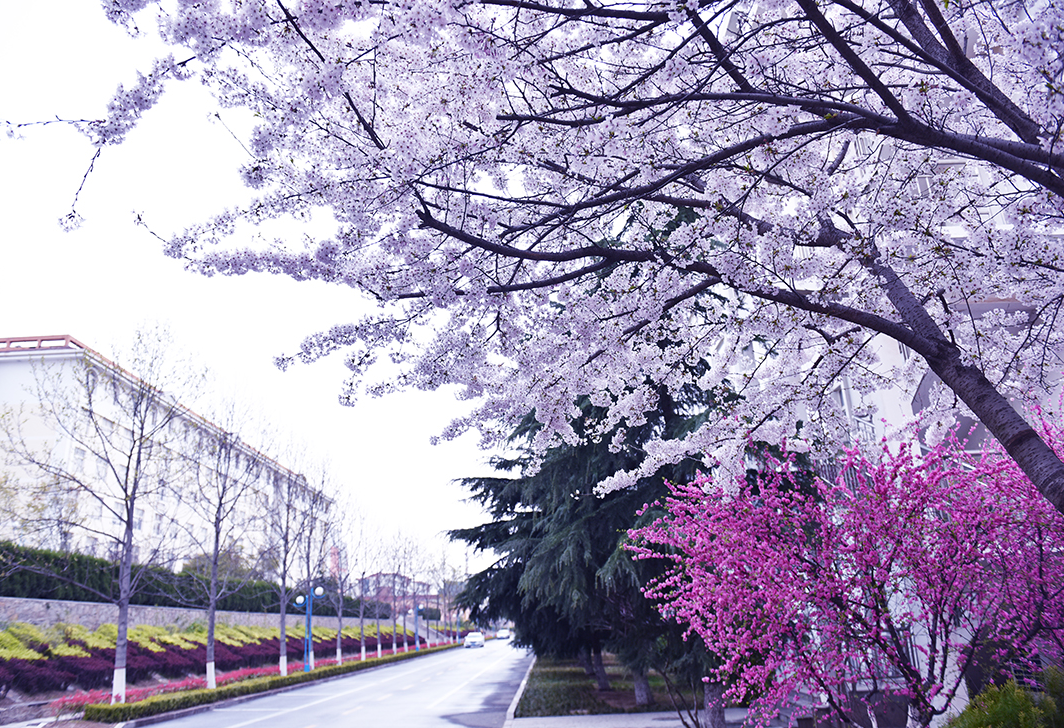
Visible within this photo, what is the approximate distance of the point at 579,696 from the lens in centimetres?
1656

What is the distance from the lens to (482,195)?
4582 mm

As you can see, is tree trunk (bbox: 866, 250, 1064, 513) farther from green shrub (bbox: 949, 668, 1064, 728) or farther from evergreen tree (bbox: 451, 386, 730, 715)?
evergreen tree (bbox: 451, 386, 730, 715)

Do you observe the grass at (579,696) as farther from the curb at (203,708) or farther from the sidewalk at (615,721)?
the curb at (203,708)

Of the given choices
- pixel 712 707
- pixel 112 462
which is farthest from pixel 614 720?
pixel 112 462

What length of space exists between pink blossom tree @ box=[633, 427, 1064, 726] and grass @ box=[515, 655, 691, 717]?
25.6 feet

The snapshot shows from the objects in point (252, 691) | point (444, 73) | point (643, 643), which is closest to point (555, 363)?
point (444, 73)

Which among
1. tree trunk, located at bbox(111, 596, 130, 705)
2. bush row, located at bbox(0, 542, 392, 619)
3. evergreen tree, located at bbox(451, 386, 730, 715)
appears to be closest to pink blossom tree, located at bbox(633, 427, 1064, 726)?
evergreen tree, located at bbox(451, 386, 730, 715)

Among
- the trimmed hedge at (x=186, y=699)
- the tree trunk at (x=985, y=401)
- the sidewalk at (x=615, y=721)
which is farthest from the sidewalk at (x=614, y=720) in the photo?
the tree trunk at (x=985, y=401)

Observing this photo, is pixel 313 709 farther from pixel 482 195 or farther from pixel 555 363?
pixel 482 195

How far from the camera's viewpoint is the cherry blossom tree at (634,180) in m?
3.98

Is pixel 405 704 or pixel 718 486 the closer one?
pixel 718 486

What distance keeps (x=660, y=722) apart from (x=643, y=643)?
1.73 m

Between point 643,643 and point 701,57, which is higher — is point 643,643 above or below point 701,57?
below

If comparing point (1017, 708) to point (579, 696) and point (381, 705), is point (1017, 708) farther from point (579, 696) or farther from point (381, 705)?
point (381, 705)
